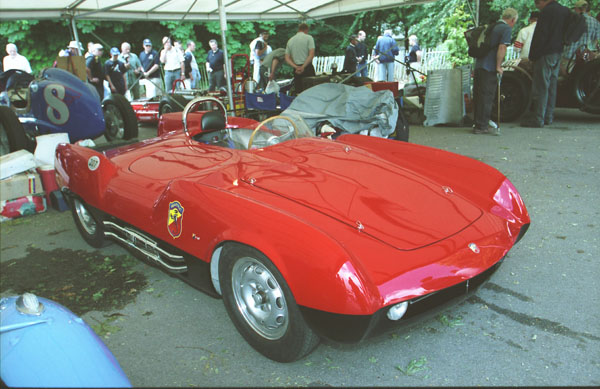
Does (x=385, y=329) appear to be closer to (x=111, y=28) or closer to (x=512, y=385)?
(x=512, y=385)

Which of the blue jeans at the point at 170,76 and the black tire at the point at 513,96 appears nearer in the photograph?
the black tire at the point at 513,96

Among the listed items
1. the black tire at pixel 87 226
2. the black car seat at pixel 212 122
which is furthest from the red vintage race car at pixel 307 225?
the black tire at pixel 87 226

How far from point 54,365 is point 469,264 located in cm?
161

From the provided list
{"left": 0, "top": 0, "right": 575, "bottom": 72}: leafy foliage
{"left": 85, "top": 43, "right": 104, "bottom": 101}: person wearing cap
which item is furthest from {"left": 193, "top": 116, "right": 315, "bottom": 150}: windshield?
{"left": 0, "top": 0, "right": 575, "bottom": 72}: leafy foliage

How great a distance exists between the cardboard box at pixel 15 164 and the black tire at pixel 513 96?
282 inches

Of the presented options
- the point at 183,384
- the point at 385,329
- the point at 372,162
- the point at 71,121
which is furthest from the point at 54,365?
the point at 71,121

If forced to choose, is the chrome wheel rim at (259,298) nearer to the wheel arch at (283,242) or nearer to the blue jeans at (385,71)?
the wheel arch at (283,242)

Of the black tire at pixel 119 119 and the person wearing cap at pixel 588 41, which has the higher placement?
the person wearing cap at pixel 588 41

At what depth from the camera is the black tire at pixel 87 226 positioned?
355cm

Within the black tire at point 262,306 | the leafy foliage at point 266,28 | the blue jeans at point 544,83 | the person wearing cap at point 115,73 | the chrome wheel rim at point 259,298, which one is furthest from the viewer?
the leafy foliage at point 266,28

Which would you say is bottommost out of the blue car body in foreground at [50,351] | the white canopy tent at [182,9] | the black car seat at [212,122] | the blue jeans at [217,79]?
the blue car body in foreground at [50,351]

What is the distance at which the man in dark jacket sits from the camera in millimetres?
A: 6570

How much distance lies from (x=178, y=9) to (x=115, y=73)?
2.17m

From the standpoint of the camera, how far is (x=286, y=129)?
3.19m
